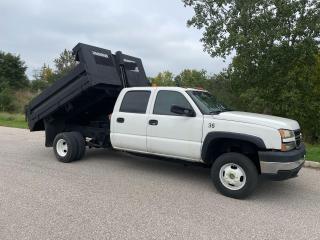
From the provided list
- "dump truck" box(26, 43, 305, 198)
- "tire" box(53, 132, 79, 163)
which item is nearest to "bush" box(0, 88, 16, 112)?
"dump truck" box(26, 43, 305, 198)

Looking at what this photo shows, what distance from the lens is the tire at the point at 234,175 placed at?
18.8ft

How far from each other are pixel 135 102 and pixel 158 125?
85 centimetres

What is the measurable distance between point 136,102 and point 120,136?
30.4 inches

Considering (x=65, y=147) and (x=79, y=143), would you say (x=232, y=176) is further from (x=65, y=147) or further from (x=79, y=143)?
(x=65, y=147)

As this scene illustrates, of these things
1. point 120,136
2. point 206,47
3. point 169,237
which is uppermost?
point 206,47

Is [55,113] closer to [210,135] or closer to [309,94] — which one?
[210,135]

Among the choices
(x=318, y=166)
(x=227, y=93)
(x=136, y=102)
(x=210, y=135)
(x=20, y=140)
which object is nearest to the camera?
(x=210, y=135)

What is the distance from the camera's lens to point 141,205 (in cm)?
532

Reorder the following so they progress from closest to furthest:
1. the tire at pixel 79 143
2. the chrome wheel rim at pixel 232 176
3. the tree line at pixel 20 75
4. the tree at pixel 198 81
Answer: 1. the chrome wheel rim at pixel 232 176
2. the tire at pixel 79 143
3. the tree at pixel 198 81
4. the tree line at pixel 20 75

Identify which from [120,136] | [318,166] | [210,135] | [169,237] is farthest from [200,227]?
[318,166]

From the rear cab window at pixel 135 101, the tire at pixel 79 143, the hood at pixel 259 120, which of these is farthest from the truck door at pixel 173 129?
the tire at pixel 79 143

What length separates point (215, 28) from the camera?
1919 centimetres

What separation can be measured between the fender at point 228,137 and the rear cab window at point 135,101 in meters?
1.54

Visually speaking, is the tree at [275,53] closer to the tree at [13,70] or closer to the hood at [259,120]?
the hood at [259,120]
